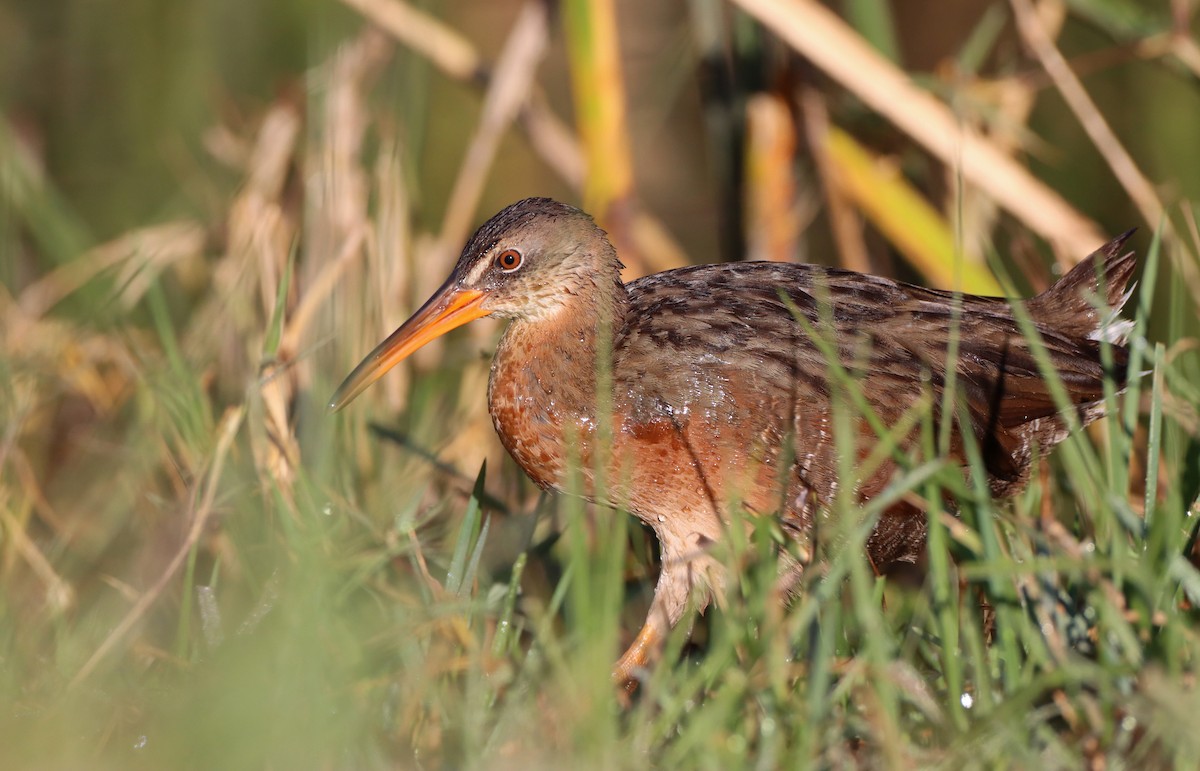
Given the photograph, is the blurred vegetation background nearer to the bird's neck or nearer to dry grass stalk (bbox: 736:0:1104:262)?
dry grass stalk (bbox: 736:0:1104:262)

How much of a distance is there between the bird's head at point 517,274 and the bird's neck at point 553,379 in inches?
1.5

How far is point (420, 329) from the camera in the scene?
311cm

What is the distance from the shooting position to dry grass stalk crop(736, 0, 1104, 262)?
147 inches

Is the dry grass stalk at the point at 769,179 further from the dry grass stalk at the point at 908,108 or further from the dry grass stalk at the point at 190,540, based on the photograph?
the dry grass stalk at the point at 190,540

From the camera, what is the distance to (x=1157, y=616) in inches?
83.5

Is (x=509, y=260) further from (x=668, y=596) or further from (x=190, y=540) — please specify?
(x=190, y=540)

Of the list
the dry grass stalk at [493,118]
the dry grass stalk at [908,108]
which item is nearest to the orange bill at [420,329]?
the dry grass stalk at [493,118]

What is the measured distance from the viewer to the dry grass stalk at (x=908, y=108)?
3.73 m

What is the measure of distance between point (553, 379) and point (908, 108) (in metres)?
1.40

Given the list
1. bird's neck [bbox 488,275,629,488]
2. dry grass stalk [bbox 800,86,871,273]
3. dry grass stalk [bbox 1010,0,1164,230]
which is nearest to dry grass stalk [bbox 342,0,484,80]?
dry grass stalk [bbox 800,86,871,273]

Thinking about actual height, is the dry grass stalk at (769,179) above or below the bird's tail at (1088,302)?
above

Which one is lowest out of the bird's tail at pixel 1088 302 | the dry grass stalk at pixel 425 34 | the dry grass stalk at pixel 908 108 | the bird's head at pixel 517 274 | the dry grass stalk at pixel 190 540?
the dry grass stalk at pixel 190 540

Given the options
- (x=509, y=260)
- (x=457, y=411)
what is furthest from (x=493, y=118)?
(x=509, y=260)

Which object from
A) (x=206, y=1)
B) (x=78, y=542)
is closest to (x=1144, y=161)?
(x=206, y=1)
